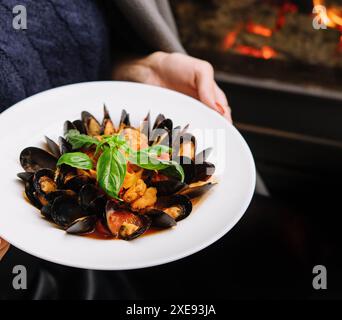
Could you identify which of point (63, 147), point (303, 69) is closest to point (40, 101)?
point (63, 147)

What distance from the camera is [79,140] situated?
100 cm

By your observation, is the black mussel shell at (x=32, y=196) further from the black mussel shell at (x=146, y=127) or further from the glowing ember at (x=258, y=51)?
the glowing ember at (x=258, y=51)

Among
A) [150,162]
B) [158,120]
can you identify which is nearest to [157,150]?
[150,162]

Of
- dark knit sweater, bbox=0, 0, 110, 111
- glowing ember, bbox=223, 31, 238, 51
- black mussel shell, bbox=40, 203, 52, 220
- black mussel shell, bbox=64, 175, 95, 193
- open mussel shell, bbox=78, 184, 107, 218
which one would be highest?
glowing ember, bbox=223, 31, 238, 51

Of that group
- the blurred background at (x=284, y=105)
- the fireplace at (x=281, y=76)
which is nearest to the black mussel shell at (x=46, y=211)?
the blurred background at (x=284, y=105)

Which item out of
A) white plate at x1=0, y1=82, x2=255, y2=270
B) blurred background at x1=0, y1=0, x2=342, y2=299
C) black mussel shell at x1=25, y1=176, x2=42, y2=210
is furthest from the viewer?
blurred background at x1=0, y1=0, x2=342, y2=299

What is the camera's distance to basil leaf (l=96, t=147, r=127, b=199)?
2.99 ft

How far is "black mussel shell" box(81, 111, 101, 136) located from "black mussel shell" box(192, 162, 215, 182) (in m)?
0.26

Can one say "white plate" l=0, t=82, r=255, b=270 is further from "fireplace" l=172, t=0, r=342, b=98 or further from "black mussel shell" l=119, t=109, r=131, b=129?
"fireplace" l=172, t=0, r=342, b=98

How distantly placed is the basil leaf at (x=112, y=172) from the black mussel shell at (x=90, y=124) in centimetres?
19

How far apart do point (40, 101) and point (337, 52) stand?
144 cm

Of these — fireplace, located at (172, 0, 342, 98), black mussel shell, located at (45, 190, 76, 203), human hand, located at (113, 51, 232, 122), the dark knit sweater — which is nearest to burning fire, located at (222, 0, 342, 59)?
fireplace, located at (172, 0, 342, 98)

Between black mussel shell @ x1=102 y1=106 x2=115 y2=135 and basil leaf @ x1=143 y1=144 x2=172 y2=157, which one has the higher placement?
black mussel shell @ x1=102 y1=106 x2=115 y2=135

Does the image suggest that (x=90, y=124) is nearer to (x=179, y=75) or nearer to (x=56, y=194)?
(x=56, y=194)
